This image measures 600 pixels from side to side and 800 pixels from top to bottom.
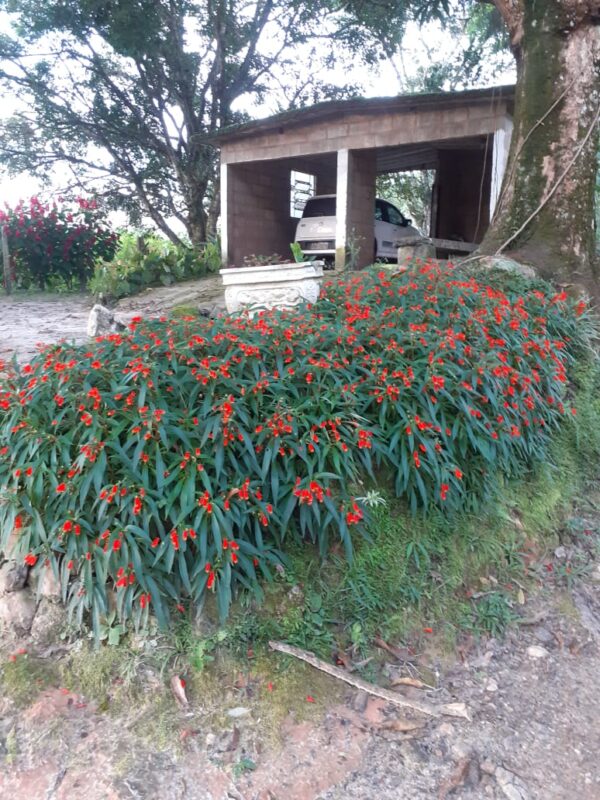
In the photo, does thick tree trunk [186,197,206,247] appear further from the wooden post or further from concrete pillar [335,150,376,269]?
concrete pillar [335,150,376,269]

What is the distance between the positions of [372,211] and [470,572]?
9.13 meters

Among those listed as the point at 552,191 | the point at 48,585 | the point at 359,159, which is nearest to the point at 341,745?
the point at 48,585

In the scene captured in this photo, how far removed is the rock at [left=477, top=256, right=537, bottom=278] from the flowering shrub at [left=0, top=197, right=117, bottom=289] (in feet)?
28.7

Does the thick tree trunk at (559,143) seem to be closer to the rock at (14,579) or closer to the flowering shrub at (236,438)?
the flowering shrub at (236,438)

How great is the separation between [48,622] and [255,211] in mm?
10559

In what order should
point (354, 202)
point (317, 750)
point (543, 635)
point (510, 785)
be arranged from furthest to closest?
point (354, 202), point (543, 635), point (317, 750), point (510, 785)

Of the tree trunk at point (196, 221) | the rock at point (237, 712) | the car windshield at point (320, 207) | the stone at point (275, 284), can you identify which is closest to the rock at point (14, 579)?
the rock at point (237, 712)

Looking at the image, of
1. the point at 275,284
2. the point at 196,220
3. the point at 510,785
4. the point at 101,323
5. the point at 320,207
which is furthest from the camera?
the point at 196,220

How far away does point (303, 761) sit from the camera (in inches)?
97.6

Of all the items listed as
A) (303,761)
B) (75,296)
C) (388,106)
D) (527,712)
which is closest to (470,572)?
(527,712)

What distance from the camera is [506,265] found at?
5.90 metres

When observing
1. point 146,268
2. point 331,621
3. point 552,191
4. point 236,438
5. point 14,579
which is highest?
point 552,191

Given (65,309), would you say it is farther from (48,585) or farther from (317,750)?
(317,750)

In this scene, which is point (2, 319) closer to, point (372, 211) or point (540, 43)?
point (372, 211)
